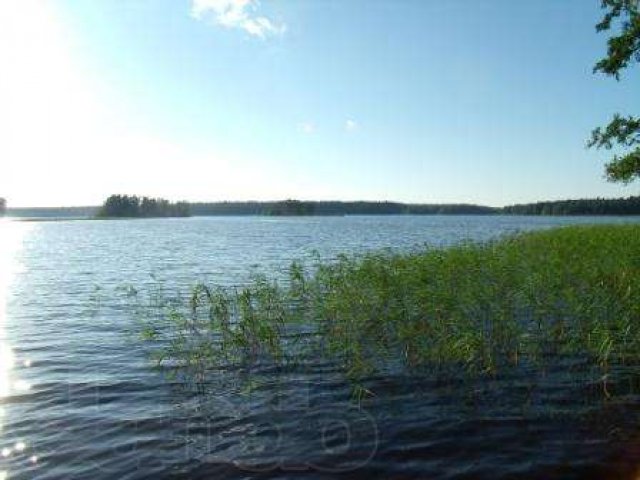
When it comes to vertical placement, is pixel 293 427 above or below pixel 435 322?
below

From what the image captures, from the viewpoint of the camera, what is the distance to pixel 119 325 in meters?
20.8

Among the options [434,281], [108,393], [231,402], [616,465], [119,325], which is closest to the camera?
[616,465]

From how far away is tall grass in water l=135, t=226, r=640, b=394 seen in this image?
13836 millimetres

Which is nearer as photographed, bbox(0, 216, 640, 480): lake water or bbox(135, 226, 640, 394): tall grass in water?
bbox(0, 216, 640, 480): lake water

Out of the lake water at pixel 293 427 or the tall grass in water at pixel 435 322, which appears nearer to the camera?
the lake water at pixel 293 427

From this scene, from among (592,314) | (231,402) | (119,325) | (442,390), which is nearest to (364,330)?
(442,390)

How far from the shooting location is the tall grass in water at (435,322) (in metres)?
13.8

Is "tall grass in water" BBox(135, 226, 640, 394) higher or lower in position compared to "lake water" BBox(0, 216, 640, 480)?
higher

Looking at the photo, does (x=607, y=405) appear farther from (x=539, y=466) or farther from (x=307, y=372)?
(x=307, y=372)

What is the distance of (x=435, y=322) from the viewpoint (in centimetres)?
1485

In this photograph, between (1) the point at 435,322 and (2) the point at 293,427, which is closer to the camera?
(2) the point at 293,427

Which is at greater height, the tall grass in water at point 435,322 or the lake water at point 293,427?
the tall grass in water at point 435,322

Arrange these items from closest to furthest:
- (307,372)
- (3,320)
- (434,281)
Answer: (307,372)
(434,281)
(3,320)

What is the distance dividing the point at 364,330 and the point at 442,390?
389 cm
